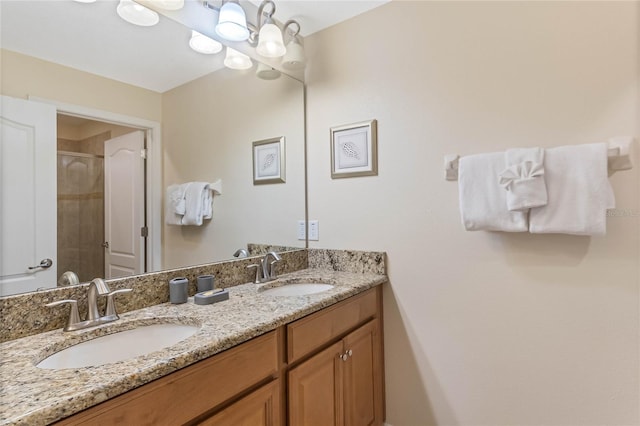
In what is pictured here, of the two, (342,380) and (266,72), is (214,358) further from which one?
(266,72)

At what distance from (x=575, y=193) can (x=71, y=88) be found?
1.83 m

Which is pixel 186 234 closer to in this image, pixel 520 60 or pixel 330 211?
pixel 330 211

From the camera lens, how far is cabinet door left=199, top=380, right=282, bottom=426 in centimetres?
91

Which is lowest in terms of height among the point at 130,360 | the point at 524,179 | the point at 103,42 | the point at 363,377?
the point at 363,377

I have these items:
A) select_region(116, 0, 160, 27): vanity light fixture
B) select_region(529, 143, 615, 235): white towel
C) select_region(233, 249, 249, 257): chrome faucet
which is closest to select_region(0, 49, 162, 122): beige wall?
select_region(116, 0, 160, 27): vanity light fixture

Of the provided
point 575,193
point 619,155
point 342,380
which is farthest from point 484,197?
point 342,380

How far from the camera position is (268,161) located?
1956 millimetres

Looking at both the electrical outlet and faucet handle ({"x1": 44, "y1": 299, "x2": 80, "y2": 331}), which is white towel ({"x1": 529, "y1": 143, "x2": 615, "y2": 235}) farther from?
faucet handle ({"x1": 44, "y1": 299, "x2": 80, "y2": 331})

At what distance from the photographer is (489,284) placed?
147 centimetres

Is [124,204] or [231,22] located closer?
[124,204]

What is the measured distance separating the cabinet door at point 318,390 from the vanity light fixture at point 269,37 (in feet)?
4.97

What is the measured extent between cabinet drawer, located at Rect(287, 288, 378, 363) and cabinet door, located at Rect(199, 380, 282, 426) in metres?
0.13

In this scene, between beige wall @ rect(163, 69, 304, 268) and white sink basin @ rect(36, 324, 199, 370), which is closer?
white sink basin @ rect(36, 324, 199, 370)

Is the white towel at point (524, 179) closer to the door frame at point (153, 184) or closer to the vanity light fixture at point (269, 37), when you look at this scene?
the vanity light fixture at point (269, 37)
